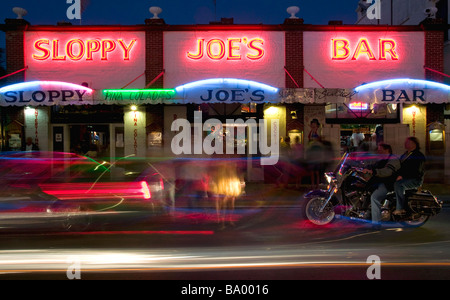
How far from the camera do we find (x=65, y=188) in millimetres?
7078

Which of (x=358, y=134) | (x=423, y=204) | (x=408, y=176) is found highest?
(x=358, y=134)

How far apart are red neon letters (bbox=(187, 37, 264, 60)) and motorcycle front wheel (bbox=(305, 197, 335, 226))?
8417 mm

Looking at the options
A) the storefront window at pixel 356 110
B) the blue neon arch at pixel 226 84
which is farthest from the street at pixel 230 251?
the storefront window at pixel 356 110

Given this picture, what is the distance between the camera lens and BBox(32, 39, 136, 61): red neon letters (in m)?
14.5

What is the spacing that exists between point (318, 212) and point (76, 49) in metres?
11.3

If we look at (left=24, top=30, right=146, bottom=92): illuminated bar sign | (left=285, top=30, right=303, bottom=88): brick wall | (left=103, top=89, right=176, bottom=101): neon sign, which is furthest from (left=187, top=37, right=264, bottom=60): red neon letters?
(left=103, top=89, right=176, bottom=101): neon sign

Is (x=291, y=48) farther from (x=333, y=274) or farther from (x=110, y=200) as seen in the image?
(x=333, y=274)

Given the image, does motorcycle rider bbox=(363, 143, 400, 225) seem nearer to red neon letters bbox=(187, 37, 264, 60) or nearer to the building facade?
the building facade

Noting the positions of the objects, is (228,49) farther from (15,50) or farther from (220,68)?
(15,50)

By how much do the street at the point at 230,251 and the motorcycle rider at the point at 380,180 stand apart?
0.41 meters

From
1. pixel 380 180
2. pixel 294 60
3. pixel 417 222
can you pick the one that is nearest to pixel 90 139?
pixel 294 60

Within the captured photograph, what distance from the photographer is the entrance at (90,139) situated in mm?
15039

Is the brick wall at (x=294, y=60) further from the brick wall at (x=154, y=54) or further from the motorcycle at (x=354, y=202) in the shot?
the motorcycle at (x=354, y=202)
